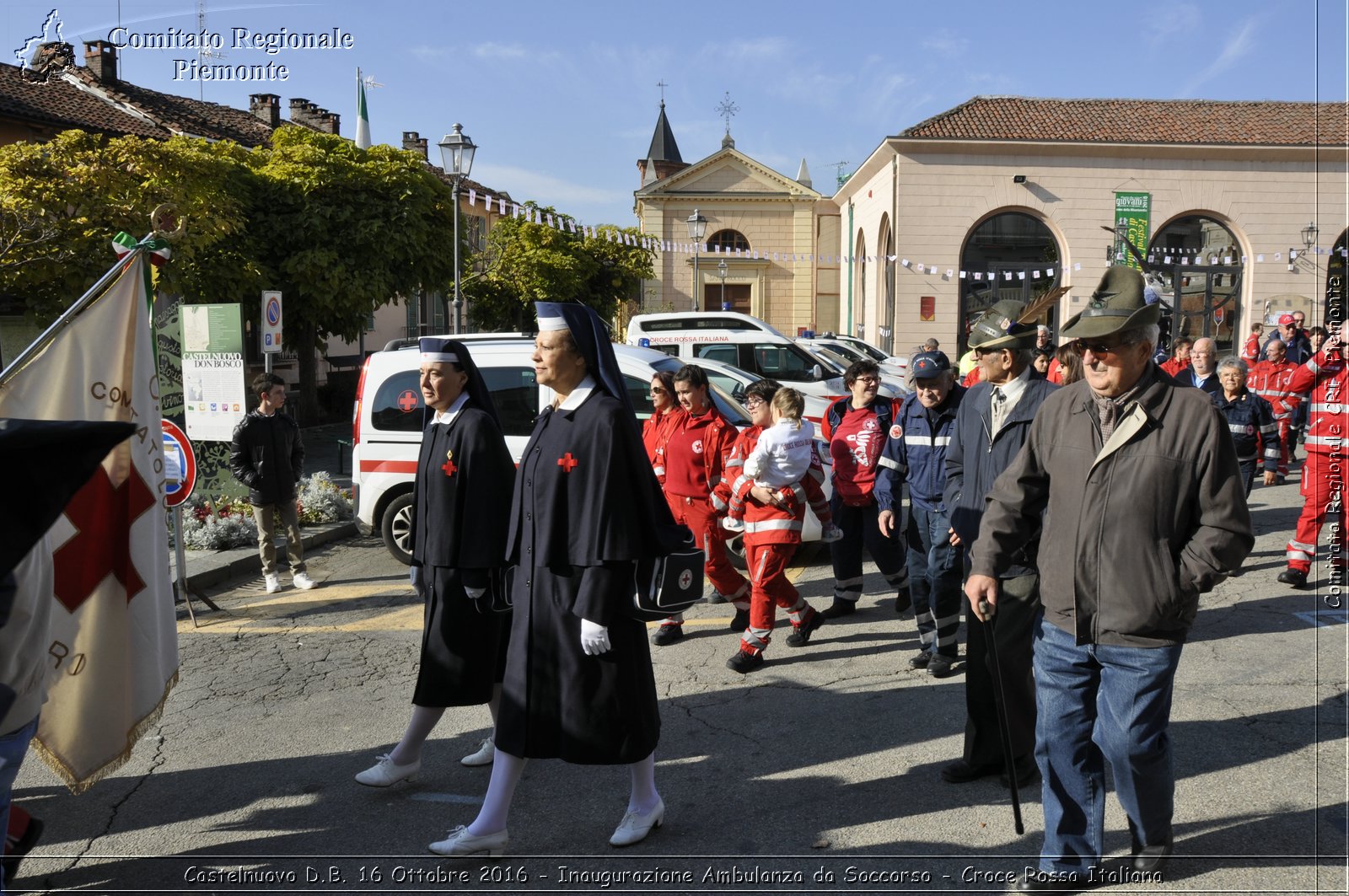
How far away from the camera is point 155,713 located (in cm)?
424

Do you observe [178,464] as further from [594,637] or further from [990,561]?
[990,561]

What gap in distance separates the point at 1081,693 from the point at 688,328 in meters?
14.5

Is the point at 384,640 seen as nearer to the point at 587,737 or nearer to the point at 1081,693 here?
the point at 587,737

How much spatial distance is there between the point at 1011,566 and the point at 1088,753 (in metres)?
0.79

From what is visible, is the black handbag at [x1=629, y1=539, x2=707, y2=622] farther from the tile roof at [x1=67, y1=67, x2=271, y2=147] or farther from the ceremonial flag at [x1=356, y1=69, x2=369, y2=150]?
the ceremonial flag at [x1=356, y1=69, x2=369, y2=150]

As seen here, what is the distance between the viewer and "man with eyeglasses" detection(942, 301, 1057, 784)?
4.34m

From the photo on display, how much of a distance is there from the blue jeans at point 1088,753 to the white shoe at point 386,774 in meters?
2.66

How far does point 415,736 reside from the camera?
4582mm

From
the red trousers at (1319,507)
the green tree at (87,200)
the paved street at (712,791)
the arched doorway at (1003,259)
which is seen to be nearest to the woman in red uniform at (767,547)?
the paved street at (712,791)

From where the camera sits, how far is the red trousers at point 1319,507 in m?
7.91

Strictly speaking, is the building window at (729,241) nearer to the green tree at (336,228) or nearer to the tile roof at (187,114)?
the tile roof at (187,114)

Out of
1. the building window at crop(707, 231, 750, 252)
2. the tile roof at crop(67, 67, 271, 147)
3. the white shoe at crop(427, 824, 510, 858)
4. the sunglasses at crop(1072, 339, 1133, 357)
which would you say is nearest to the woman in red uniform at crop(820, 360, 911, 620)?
the sunglasses at crop(1072, 339, 1133, 357)

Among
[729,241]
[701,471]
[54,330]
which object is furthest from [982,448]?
[729,241]

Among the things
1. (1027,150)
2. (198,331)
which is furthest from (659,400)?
(1027,150)
